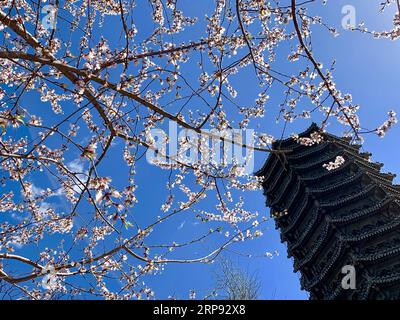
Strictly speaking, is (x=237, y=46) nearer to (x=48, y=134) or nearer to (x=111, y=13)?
(x=111, y=13)

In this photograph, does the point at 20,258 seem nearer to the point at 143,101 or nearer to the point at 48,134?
the point at 48,134

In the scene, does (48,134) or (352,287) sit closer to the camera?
(48,134)

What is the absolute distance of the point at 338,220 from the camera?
35750 mm

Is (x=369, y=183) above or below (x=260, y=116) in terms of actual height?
above

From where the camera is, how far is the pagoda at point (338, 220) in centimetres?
3158

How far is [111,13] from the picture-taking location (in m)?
6.42

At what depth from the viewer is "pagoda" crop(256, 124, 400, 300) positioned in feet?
104

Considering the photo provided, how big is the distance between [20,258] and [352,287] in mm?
32251

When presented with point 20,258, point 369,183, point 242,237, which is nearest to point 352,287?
point 369,183
